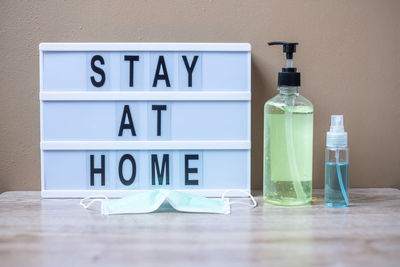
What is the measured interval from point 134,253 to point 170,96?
0.37 meters

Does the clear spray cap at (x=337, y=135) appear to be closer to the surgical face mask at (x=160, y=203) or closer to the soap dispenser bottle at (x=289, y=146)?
the soap dispenser bottle at (x=289, y=146)

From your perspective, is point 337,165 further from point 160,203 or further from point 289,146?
point 160,203

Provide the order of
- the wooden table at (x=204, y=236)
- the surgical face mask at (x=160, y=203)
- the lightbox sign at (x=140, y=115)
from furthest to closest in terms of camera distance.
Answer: the lightbox sign at (x=140, y=115) → the surgical face mask at (x=160, y=203) → the wooden table at (x=204, y=236)

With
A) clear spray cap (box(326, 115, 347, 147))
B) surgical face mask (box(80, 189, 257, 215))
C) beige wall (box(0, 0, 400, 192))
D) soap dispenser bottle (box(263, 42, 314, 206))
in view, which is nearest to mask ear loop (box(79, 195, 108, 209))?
surgical face mask (box(80, 189, 257, 215))

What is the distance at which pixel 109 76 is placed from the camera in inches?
35.0

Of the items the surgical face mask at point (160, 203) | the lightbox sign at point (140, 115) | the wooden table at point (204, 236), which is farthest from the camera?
the lightbox sign at point (140, 115)

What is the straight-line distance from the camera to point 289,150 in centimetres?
84

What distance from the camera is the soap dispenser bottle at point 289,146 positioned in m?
0.84

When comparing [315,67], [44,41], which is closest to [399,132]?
[315,67]

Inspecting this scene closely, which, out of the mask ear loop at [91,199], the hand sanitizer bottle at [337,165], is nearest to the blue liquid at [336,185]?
the hand sanitizer bottle at [337,165]

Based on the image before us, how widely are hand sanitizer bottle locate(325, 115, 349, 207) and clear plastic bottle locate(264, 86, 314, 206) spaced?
0.04 meters

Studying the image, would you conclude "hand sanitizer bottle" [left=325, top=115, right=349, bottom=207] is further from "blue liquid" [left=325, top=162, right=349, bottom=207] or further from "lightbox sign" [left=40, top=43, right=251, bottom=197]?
"lightbox sign" [left=40, top=43, right=251, bottom=197]

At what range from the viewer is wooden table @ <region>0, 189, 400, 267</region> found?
0.57m

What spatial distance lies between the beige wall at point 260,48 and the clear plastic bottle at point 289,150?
105 millimetres
